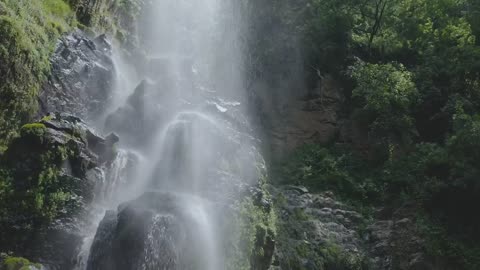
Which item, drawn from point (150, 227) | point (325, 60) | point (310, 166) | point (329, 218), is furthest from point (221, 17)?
point (150, 227)

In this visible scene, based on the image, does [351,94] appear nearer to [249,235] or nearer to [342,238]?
[342,238]

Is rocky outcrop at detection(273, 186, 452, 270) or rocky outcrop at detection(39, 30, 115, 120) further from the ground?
rocky outcrop at detection(39, 30, 115, 120)

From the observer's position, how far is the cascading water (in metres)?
10.3

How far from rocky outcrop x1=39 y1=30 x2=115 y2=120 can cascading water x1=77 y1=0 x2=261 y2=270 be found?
29.7 inches

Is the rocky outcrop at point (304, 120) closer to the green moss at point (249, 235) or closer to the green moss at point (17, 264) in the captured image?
the green moss at point (249, 235)

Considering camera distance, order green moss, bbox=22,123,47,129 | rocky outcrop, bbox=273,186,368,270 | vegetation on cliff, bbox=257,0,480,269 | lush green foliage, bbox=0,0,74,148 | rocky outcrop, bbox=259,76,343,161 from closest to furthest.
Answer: green moss, bbox=22,123,47,129, lush green foliage, bbox=0,0,74,148, rocky outcrop, bbox=273,186,368,270, vegetation on cliff, bbox=257,0,480,269, rocky outcrop, bbox=259,76,343,161

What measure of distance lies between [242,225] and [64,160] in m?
5.00

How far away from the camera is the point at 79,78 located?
15453 mm

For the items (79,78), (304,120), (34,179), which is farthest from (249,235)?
(304,120)

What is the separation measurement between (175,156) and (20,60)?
539 cm

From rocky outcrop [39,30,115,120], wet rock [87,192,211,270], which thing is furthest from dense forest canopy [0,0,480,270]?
wet rock [87,192,211,270]

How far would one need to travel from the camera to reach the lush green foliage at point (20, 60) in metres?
12.3

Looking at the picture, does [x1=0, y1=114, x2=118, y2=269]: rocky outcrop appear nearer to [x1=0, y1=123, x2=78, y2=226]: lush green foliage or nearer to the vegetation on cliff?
[x1=0, y1=123, x2=78, y2=226]: lush green foliage

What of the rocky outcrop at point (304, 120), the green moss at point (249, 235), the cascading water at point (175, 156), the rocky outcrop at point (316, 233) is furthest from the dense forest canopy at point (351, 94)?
the green moss at point (249, 235)
